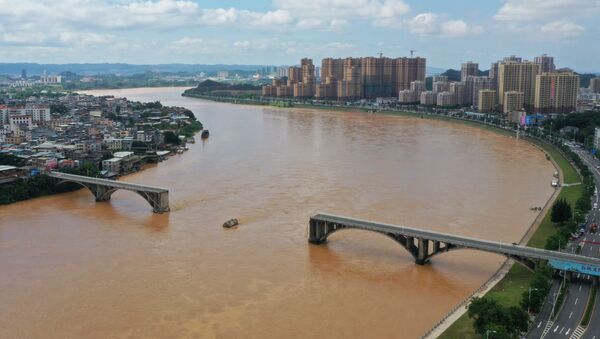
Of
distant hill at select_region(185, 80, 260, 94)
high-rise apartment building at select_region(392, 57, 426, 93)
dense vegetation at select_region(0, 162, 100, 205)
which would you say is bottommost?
dense vegetation at select_region(0, 162, 100, 205)

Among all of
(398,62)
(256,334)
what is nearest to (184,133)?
(256,334)

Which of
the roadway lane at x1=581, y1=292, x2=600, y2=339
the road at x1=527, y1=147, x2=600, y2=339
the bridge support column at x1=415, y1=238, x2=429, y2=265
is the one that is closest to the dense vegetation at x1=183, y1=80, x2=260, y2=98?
the bridge support column at x1=415, y1=238, x2=429, y2=265

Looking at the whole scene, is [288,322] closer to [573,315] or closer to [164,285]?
[164,285]

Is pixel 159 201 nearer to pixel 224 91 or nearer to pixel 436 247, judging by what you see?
pixel 436 247

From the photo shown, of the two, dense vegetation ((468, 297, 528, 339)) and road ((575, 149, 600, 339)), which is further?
road ((575, 149, 600, 339))

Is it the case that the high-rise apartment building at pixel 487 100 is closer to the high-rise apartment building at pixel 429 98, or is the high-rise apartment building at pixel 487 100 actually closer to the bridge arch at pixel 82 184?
the high-rise apartment building at pixel 429 98

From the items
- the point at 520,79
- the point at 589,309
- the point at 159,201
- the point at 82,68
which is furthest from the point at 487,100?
the point at 82,68

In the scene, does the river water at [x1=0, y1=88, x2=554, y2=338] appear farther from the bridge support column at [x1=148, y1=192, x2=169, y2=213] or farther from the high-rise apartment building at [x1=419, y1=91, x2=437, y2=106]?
the high-rise apartment building at [x1=419, y1=91, x2=437, y2=106]
